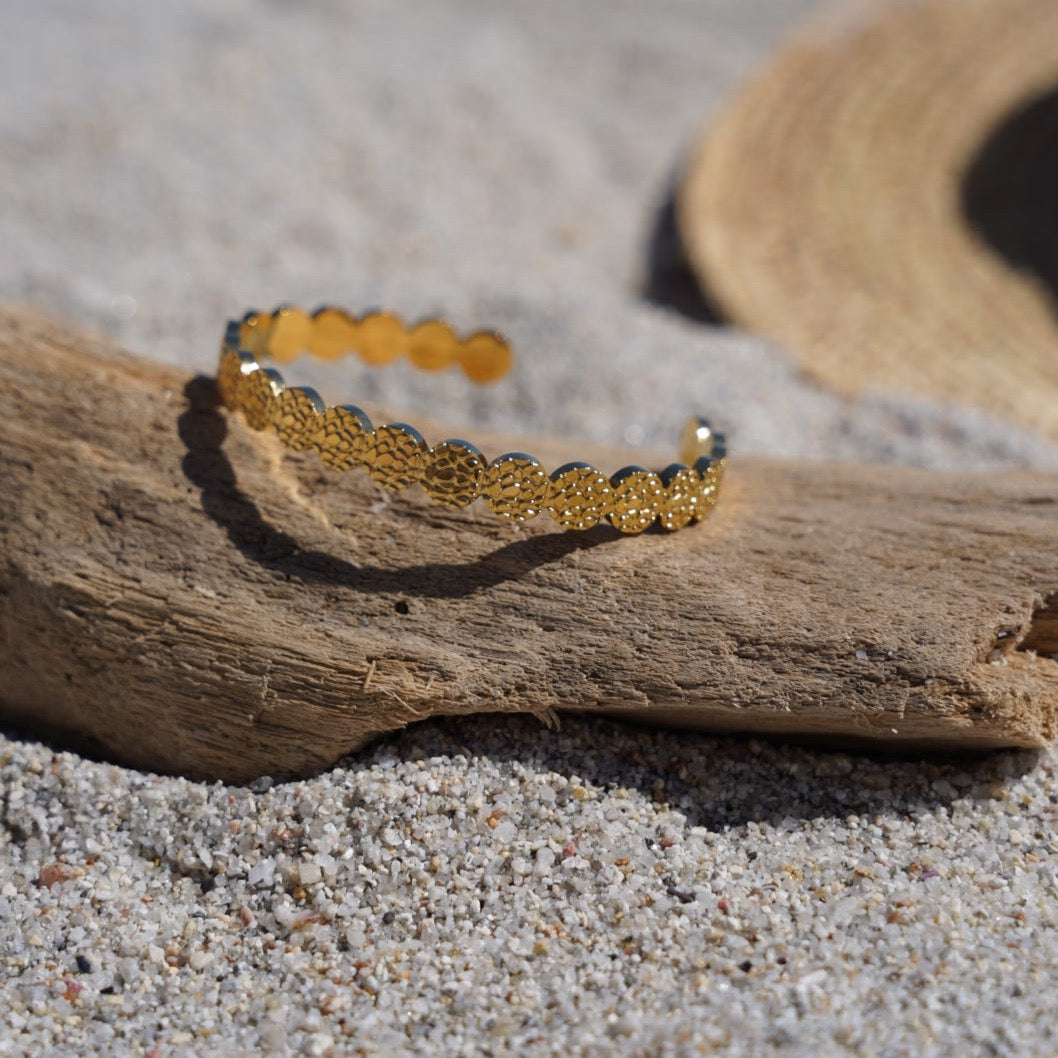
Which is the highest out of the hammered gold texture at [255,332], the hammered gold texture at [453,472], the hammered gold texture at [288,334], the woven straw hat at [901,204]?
the woven straw hat at [901,204]

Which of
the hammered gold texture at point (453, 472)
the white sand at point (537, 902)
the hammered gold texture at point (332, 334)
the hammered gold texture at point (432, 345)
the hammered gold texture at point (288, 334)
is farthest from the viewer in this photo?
the hammered gold texture at point (432, 345)

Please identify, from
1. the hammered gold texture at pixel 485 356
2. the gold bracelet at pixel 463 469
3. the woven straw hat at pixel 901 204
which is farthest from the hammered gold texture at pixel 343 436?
the woven straw hat at pixel 901 204

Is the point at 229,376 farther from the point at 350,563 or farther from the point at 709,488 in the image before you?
the point at 709,488

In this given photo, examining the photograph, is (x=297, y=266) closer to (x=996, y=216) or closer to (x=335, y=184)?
(x=335, y=184)

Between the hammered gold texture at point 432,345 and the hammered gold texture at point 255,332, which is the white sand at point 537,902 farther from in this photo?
the hammered gold texture at point 432,345

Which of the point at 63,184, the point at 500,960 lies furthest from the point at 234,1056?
the point at 63,184

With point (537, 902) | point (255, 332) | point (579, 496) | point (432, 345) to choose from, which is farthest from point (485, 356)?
point (537, 902)

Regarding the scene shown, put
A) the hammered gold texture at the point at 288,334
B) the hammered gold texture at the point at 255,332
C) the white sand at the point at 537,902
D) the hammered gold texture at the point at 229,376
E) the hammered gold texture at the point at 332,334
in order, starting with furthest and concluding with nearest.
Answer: the hammered gold texture at the point at 332,334 < the hammered gold texture at the point at 288,334 < the hammered gold texture at the point at 255,332 < the hammered gold texture at the point at 229,376 < the white sand at the point at 537,902

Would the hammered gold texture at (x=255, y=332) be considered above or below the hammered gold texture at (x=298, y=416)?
above
